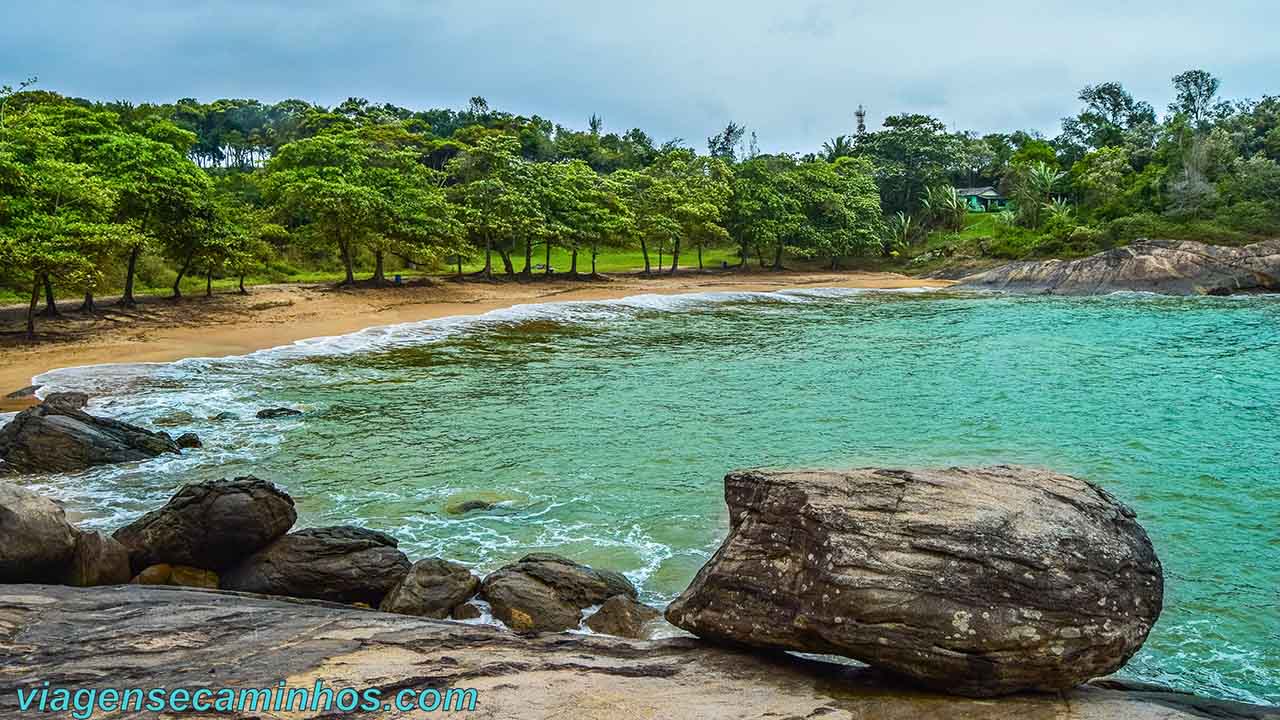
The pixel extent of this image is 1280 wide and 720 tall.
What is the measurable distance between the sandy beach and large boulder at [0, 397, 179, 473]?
14.0 ft

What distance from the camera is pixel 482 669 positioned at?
5316 mm

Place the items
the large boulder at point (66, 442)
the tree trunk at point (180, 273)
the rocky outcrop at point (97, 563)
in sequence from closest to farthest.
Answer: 1. the rocky outcrop at point (97, 563)
2. the large boulder at point (66, 442)
3. the tree trunk at point (180, 273)

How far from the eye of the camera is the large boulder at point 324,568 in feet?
30.6

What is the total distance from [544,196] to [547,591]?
1692 inches

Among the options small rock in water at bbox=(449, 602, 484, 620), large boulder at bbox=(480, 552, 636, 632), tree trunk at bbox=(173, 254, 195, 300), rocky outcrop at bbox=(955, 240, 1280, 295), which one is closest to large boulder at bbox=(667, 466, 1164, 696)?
large boulder at bbox=(480, 552, 636, 632)

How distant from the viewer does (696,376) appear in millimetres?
23766

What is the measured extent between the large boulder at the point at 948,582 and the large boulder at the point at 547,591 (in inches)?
128

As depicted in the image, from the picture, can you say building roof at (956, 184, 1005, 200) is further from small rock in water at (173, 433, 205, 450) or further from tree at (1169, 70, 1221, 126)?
small rock in water at (173, 433, 205, 450)

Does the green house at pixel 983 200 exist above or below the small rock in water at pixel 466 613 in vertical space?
above

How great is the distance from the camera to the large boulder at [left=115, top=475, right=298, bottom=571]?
972 cm

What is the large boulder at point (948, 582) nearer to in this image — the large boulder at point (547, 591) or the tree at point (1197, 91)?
the large boulder at point (547, 591)

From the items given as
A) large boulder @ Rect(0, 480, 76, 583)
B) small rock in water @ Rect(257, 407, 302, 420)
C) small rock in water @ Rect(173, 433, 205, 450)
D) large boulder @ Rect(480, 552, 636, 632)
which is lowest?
large boulder @ Rect(480, 552, 636, 632)

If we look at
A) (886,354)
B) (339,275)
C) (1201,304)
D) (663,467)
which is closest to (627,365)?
(886,354)

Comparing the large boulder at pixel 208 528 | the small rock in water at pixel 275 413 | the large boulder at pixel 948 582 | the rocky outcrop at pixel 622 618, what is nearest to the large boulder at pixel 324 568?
the large boulder at pixel 208 528
